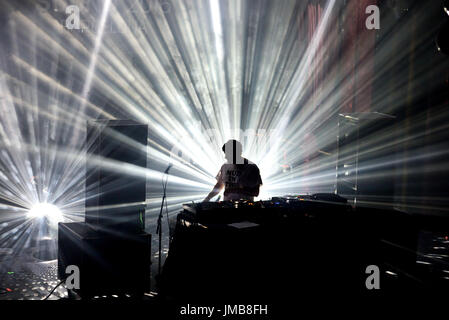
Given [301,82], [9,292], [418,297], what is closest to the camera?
[418,297]

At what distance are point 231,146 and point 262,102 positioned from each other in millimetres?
4951

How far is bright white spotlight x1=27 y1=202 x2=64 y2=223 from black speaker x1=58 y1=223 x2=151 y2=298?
2.96m

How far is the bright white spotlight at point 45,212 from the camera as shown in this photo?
4.63 meters

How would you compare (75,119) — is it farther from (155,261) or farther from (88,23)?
(155,261)

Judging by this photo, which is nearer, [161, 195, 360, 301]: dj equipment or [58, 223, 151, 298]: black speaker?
[161, 195, 360, 301]: dj equipment

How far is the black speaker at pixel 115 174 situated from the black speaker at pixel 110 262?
0.10m

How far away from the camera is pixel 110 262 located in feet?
6.77

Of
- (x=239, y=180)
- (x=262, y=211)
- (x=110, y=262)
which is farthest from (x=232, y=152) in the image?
(x=110, y=262)

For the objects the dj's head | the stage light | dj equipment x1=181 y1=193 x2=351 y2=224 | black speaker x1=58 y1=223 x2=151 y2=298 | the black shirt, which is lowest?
black speaker x1=58 y1=223 x2=151 y2=298

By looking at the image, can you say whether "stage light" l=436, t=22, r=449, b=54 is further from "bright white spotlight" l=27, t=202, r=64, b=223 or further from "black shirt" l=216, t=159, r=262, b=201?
"bright white spotlight" l=27, t=202, r=64, b=223

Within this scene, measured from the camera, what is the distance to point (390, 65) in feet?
13.3

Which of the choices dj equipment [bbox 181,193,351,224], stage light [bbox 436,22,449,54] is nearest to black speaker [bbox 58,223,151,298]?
dj equipment [bbox 181,193,351,224]

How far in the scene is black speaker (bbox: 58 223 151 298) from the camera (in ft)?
6.65
